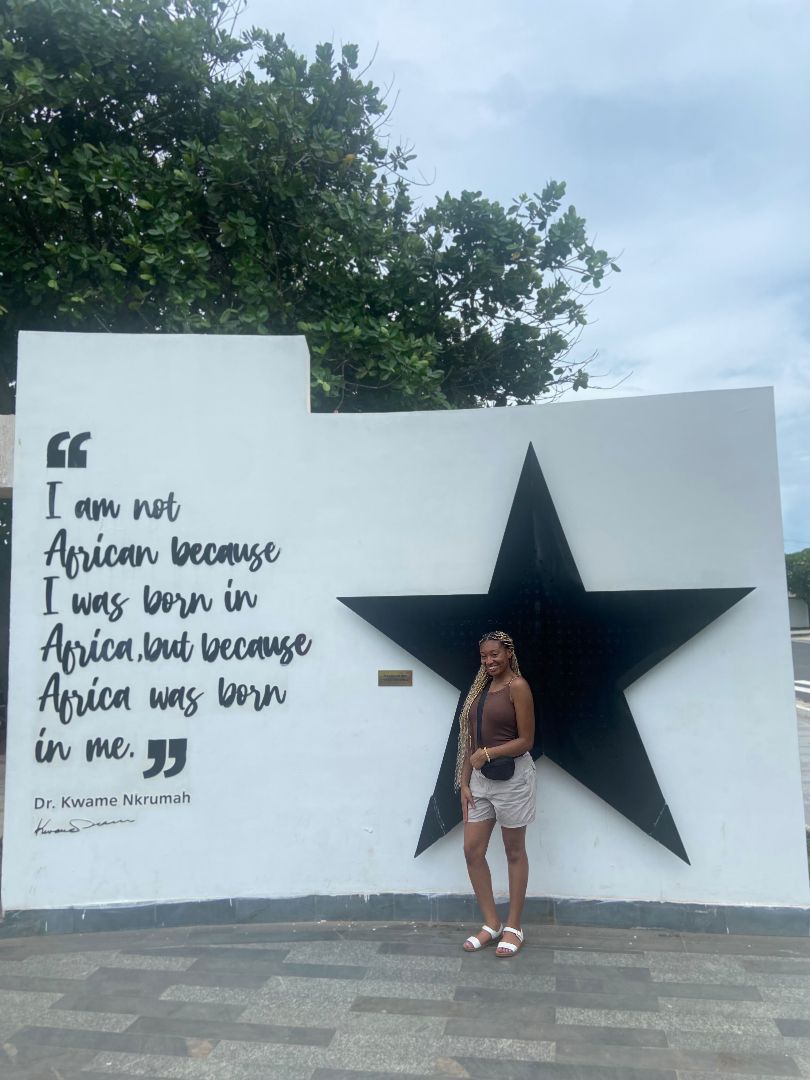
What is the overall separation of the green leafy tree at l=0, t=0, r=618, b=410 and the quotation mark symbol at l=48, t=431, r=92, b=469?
10.9ft

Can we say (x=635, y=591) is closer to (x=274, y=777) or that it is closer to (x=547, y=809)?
(x=547, y=809)

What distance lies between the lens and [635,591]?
206 inches

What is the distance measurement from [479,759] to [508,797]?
0.25 m

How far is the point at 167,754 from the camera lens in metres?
5.38

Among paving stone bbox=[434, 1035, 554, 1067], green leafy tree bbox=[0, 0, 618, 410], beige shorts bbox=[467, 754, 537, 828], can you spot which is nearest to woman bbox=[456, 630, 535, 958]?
beige shorts bbox=[467, 754, 537, 828]

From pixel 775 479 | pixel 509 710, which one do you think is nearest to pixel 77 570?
pixel 509 710

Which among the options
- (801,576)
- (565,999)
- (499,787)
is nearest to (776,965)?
(565,999)

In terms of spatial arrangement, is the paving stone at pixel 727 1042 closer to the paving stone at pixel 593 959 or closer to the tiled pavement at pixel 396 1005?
the tiled pavement at pixel 396 1005

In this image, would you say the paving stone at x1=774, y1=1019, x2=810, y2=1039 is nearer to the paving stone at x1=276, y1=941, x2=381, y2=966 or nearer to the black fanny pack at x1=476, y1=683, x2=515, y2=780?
the black fanny pack at x1=476, y1=683, x2=515, y2=780

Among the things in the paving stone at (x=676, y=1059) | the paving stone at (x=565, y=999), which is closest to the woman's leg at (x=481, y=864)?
the paving stone at (x=565, y=999)

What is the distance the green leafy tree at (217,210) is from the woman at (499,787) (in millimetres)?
4399

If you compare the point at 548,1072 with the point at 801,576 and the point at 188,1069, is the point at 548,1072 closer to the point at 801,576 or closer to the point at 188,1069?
the point at 188,1069

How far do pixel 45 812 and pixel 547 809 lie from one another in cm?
288

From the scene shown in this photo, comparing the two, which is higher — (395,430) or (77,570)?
(395,430)
